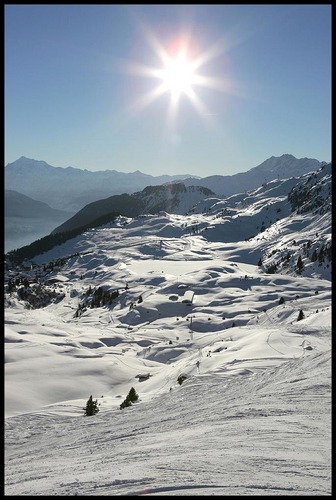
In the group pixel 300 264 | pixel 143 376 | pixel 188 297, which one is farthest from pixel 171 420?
pixel 300 264

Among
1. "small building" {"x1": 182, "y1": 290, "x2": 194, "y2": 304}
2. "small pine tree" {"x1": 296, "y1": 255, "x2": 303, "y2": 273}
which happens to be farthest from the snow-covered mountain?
"small pine tree" {"x1": 296, "y1": 255, "x2": 303, "y2": 273}

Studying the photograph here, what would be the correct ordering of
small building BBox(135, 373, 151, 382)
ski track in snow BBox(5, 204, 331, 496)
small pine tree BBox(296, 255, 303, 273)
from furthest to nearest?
small pine tree BBox(296, 255, 303, 273) → small building BBox(135, 373, 151, 382) → ski track in snow BBox(5, 204, 331, 496)

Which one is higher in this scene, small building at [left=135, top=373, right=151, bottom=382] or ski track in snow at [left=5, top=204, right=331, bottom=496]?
ski track in snow at [left=5, top=204, right=331, bottom=496]

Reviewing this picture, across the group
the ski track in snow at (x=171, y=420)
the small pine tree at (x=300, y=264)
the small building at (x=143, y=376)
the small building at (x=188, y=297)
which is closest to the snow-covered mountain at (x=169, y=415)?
the ski track in snow at (x=171, y=420)

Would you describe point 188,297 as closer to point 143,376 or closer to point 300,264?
point 300,264

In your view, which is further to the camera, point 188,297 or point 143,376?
point 188,297

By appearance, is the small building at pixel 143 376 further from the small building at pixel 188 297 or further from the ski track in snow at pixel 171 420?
the small building at pixel 188 297

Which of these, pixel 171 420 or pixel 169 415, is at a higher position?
pixel 171 420

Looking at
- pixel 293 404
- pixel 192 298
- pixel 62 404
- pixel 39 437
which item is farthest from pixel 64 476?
pixel 192 298

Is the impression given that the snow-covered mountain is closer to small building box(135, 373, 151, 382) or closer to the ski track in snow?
the ski track in snow

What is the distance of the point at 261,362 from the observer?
27.6 m

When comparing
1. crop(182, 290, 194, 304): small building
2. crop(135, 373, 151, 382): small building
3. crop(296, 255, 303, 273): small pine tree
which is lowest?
crop(135, 373, 151, 382): small building

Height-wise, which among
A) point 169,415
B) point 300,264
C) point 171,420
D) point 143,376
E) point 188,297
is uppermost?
point 300,264

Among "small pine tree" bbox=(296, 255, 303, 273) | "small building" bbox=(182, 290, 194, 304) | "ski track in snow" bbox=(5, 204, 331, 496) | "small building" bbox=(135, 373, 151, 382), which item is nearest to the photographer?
"ski track in snow" bbox=(5, 204, 331, 496)
